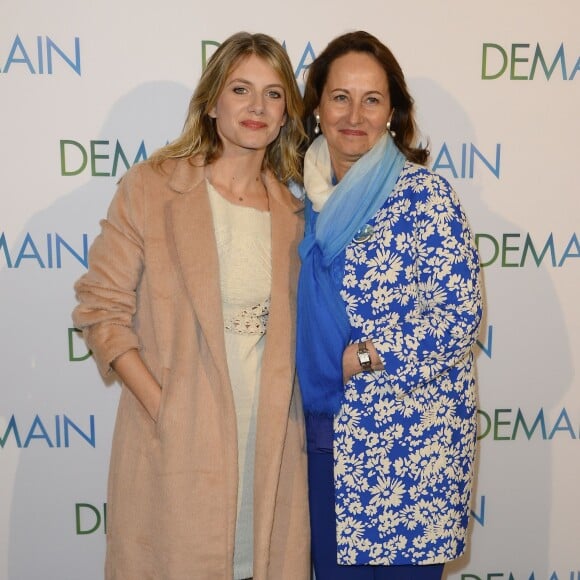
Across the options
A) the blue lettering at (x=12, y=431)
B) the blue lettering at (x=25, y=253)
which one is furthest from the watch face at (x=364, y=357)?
the blue lettering at (x=12, y=431)

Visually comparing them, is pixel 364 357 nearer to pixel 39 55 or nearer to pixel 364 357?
pixel 364 357

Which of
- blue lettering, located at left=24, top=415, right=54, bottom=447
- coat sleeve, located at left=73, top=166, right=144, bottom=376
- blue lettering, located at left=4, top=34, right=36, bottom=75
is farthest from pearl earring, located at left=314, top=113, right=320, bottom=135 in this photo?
blue lettering, located at left=24, top=415, right=54, bottom=447

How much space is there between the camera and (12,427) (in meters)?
2.36

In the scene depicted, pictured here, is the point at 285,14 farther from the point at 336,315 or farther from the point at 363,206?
the point at 336,315

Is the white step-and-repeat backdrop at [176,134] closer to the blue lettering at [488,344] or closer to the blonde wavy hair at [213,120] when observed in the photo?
the blue lettering at [488,344]

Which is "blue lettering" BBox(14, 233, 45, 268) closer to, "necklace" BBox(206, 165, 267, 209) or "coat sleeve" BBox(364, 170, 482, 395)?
"necklace" BBox(206, 165, 267, 209)

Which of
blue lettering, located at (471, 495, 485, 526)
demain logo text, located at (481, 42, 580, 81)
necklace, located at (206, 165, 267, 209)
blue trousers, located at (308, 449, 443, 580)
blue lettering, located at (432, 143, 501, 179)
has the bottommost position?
blue lettering, located at (471, 495, 485, 526)

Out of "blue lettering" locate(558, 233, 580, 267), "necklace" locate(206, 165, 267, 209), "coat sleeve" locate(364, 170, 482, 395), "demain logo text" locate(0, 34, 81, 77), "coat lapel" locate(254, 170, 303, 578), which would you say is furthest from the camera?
"blue lettering" locate(558, 233, 580, 267)

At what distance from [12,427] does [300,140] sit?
1352mm

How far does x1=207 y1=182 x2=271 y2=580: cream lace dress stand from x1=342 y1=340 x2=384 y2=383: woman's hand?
23 cm

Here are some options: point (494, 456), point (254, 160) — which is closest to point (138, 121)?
point (254, 160)

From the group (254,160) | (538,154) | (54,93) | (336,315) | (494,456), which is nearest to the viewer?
(336,315)

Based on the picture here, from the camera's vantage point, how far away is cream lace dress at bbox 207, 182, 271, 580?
1.75m

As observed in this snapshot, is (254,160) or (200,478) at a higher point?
(254,160)
